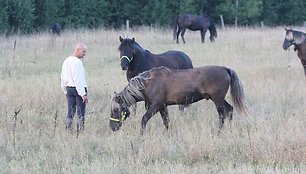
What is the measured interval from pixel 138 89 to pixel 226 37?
772 inches

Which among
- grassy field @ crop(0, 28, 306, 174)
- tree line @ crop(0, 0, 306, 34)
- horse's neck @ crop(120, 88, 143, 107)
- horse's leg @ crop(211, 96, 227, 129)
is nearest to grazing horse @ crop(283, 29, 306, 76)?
grassy field @ crop(0, 28, 306, 174)

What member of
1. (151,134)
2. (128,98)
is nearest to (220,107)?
(151,134)

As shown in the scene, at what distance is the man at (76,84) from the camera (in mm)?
8789

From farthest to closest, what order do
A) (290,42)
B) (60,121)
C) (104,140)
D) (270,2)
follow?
(270,2)
(290,42)
(60,121)
(104,140)

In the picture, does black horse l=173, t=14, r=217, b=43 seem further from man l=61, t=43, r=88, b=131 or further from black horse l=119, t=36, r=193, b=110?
man l=61, t=43, r=88, b=131

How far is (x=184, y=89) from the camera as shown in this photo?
866 centimetres

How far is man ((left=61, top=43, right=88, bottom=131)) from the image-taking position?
879 cm

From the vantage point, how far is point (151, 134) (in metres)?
8.05

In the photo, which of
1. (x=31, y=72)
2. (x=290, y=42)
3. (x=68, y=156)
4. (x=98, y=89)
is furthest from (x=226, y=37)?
(x=68, y=156)

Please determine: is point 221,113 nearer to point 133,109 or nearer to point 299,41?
point 133,109

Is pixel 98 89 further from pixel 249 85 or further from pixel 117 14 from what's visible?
pixel 117 14

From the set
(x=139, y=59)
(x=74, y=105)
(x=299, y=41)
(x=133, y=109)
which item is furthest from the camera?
(x=299, y=41)

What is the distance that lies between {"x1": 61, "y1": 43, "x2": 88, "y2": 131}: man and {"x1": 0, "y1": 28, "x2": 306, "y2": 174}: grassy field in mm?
229

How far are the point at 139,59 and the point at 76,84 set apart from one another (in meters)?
1.96
